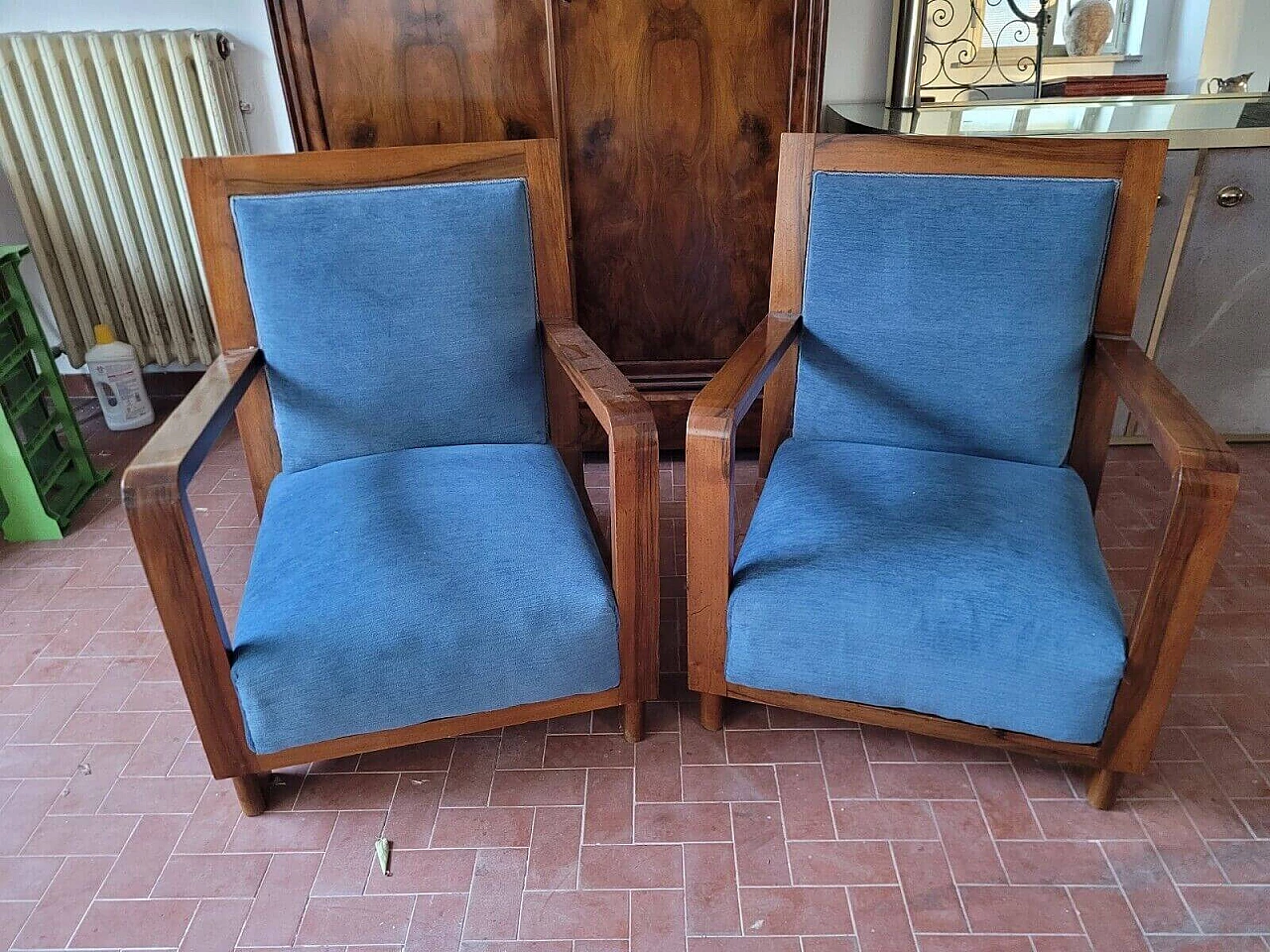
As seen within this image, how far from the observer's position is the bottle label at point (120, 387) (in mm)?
2684

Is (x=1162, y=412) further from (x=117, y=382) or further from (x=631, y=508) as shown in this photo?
(x=117, y=382)

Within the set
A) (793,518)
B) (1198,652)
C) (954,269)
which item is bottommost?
(1198,652)

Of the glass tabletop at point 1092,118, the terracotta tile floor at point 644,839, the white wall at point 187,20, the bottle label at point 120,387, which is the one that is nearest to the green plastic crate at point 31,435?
the bottle label at point 120,387

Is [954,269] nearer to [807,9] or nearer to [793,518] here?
[793,518]

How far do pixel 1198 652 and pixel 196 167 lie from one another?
2128 millimetres

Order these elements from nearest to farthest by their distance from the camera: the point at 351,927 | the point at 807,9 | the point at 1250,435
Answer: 1. the point at 351,927
2. the point at 807,9
3. the point at 1250,435

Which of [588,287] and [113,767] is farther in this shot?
[588,287]

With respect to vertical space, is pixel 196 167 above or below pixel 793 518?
above

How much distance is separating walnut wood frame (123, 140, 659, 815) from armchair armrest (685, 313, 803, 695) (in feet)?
0.21

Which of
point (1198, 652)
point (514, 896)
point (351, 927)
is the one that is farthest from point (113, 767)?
point (1198, 652)

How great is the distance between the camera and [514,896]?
1332 mm

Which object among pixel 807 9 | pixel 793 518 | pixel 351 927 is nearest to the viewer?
pixel 351 927

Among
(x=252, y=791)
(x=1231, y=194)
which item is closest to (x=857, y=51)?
(x=1231, y=194)

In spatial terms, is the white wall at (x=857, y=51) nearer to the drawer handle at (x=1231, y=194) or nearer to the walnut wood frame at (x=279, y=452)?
the drawer handle at (x=1231, y=194)
